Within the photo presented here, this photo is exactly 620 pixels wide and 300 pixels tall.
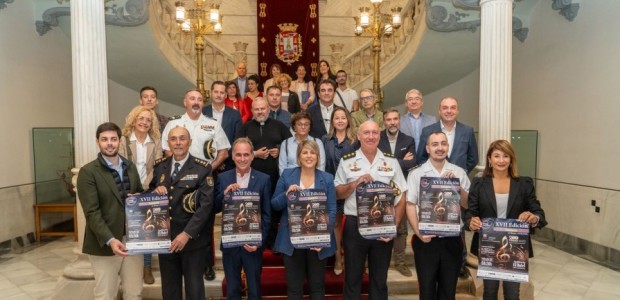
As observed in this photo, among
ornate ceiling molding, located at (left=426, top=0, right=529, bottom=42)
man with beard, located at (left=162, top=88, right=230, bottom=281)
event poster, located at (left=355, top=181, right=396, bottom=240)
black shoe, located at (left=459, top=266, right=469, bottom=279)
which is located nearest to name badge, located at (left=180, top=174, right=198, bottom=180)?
man with beard, located at (left=162, top=88, right=230, bottom=281)

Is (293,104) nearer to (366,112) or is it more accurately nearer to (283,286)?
(366,112)

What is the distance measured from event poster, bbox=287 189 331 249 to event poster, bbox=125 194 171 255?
2.96 ft

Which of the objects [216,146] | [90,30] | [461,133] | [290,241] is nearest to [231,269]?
[290,241]

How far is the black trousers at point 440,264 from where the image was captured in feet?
11.1

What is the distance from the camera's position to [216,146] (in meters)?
4.28

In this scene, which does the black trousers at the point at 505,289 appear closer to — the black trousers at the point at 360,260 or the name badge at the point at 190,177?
the black trousers at the point at 360,260

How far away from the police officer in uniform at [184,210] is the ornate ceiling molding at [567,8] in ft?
20.3

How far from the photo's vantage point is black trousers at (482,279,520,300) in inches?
132

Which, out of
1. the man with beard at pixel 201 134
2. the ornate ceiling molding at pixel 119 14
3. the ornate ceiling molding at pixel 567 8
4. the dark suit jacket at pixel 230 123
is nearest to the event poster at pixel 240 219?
the man with beard at pixel 201 134

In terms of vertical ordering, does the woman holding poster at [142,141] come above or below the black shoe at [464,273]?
above

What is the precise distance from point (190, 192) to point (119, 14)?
545 cm

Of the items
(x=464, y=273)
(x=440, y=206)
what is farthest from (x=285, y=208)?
(x=464, y=273)

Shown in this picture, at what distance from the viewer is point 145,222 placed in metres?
3.15

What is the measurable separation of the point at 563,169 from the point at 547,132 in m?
0.69
